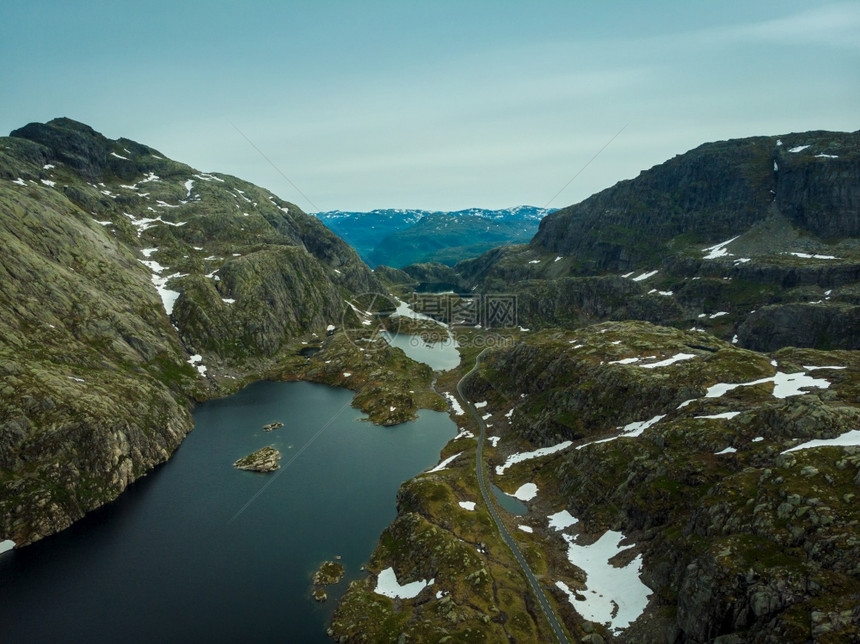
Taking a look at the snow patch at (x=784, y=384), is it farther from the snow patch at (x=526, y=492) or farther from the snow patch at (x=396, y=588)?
the snow patch at (x=396, y=588)

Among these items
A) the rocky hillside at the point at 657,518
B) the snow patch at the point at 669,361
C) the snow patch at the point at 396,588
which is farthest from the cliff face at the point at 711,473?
the snow patch at the point at 396,588

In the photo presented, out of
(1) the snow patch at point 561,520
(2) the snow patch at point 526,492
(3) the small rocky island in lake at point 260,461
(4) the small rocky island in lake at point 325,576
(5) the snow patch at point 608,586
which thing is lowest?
(2) the snow patch at point 526,492

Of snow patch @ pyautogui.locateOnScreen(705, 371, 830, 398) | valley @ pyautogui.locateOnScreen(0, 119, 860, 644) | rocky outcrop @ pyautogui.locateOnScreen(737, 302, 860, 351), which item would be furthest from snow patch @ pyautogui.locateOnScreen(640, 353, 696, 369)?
rocky outcrop @ pyautogui.locateOnScreen(737, 302, 860, 351)

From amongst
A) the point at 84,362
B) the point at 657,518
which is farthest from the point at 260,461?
the point at 657,518

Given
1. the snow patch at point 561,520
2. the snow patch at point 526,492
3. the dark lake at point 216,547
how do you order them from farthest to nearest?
the snow patch at point 526,492, the snow patch at point 561,520, the dark lake at point 216,547

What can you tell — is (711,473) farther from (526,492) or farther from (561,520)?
(526,492)

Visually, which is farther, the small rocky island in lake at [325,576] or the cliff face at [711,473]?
the small rocky island in lake at [325,576]

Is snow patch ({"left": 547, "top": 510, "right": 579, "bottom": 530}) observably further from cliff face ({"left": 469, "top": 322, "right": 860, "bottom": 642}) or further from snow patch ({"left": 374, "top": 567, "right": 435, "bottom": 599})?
snow patch ({"left": 374, "top": 567, "right": 435, "bottom": 599})
